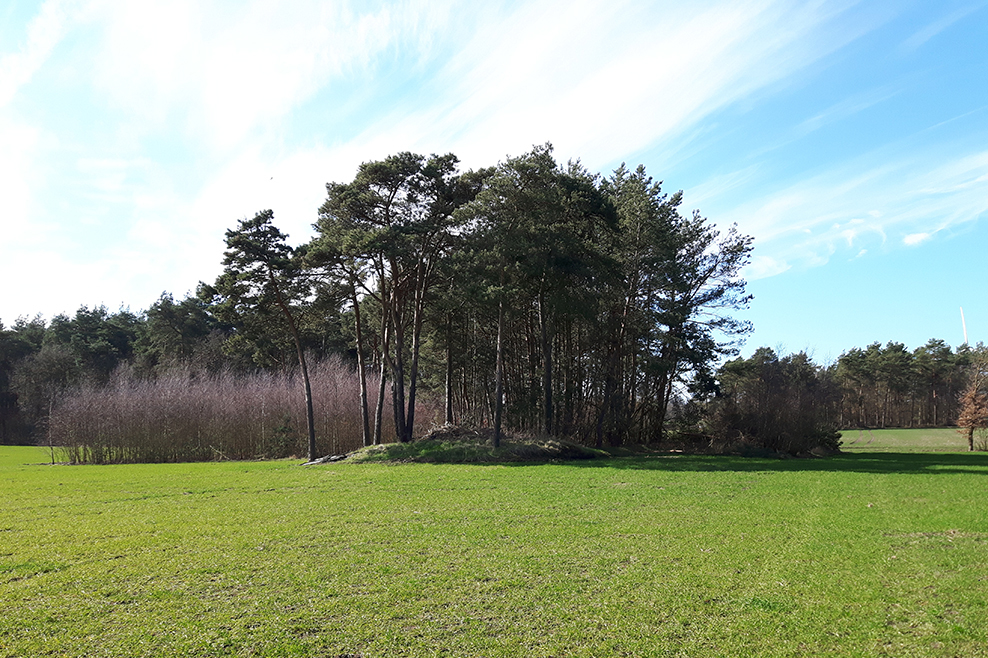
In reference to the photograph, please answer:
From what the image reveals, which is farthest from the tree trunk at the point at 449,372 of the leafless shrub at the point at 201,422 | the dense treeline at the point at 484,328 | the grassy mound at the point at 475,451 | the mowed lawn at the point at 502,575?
the mowed lawn at the point at 502,575

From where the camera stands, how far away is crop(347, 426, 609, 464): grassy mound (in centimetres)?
2258

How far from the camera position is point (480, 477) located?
17344mm

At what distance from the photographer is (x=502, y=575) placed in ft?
21.2

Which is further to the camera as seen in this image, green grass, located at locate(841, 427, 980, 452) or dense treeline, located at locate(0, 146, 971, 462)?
green grass, located at locate(841, 427, 980, 452)

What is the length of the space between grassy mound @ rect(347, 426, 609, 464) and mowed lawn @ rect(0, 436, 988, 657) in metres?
9.43

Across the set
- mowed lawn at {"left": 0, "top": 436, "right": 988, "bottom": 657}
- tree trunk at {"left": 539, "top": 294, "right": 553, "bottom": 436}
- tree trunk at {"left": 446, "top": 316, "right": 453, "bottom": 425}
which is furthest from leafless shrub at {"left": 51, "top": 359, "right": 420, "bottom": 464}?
mowed lawn at {"left": 0, "top": 436, "right": 988, "bottom": 657}

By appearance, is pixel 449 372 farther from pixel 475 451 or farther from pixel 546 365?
pixel 475 451

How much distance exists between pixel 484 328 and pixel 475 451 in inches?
432

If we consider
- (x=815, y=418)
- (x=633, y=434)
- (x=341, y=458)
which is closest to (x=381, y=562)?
(x=341, y=458)

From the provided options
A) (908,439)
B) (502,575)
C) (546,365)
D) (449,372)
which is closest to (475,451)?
(546,365)

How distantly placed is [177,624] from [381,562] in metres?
2.47

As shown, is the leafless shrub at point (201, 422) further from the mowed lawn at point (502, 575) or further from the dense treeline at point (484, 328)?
the mowed lawn at point (502, 575)

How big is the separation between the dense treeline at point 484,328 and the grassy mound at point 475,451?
52.5 inches

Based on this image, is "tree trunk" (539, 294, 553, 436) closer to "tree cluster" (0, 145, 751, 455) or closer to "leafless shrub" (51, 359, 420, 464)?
"tree cluster" (0, 145, 751, 455)
